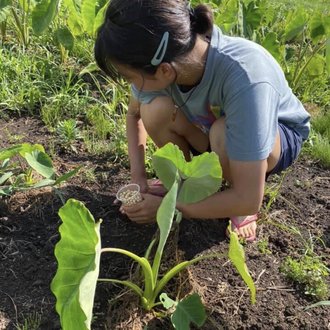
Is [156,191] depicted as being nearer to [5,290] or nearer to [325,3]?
[5,290]

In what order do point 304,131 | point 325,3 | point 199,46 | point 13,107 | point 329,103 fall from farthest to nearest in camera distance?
1. point 325,3
2. point 329,103
3. point 13,107
4. point 304,131
5. point 199,46

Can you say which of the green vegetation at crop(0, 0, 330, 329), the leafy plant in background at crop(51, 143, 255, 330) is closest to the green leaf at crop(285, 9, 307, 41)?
the green vegetation at crop(0, 0, 330, 329)

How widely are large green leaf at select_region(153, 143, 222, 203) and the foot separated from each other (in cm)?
40

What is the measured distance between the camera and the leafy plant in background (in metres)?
1.07

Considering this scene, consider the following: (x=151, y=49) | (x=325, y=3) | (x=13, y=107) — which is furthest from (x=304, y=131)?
(x=325, y=3)

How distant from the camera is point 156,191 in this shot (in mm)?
1793

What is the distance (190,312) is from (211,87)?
0.57 m

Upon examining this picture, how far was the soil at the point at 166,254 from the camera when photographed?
4.91 ft

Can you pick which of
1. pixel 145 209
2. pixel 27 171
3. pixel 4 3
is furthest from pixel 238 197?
pixel 4 3

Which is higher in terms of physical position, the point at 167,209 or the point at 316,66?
the point at 167,209

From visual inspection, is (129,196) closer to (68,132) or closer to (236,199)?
(236,199)

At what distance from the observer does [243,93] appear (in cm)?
141

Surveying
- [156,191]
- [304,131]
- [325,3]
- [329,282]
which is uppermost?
[304,131]

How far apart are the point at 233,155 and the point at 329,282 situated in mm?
510
